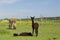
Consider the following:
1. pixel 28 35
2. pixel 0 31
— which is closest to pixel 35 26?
pixel 28 35

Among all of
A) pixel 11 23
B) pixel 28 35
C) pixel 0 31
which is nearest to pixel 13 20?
pixel 11 23

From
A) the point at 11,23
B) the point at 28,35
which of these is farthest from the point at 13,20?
the point at 28,35

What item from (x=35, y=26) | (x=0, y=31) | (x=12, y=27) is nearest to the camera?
(x=35, y=26)

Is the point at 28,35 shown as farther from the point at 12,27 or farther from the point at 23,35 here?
the point at 12,27

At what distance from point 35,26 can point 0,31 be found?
5.36 metres

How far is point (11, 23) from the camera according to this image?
30.6 meters

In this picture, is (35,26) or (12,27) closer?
(35,26)

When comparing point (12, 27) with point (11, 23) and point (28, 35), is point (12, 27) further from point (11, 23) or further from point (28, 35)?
point (28, 35)

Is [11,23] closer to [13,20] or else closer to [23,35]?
[13,20]

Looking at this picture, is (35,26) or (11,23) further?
(11,23)

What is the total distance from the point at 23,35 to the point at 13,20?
11904mm

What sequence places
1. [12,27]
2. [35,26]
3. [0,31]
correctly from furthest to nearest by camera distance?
[12,27] < [0,31] < [35,26]

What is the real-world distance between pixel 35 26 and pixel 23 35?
4.81ft

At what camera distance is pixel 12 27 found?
30438 millimetres
